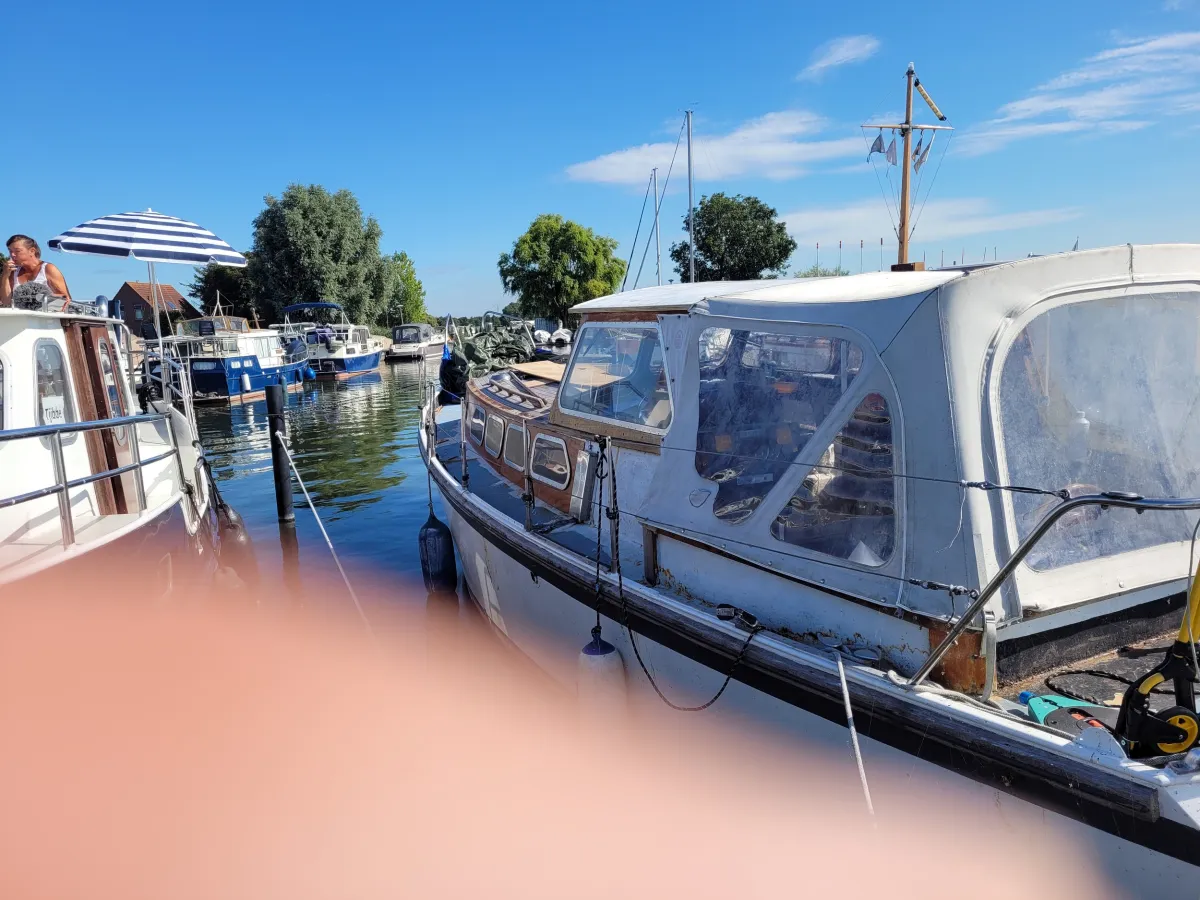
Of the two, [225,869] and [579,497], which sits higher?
[579,497]

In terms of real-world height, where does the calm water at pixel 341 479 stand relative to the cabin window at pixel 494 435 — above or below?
below

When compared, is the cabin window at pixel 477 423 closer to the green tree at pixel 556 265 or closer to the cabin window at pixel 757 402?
the cabin window at pixel 757 402

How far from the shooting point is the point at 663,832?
3730 millimetres

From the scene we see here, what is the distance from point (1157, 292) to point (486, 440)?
18.1 ft

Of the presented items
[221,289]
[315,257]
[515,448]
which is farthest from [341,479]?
[221,289]

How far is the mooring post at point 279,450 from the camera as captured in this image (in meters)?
9.72

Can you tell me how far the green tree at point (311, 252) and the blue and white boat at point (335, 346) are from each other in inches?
161

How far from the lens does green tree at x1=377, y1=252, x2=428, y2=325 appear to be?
156 ft

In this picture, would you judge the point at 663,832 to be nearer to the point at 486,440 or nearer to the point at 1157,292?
the point at 1157,292

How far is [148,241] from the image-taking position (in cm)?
877

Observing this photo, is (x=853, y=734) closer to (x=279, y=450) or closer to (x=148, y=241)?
(x=279, y=450)

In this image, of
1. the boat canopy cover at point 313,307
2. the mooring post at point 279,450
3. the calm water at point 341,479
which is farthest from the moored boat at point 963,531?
the boat canopy cover at point 313,307

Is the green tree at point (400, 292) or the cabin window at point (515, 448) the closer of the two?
the cabin window at point (515, 448)

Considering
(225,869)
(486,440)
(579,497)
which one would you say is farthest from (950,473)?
(486,440)
